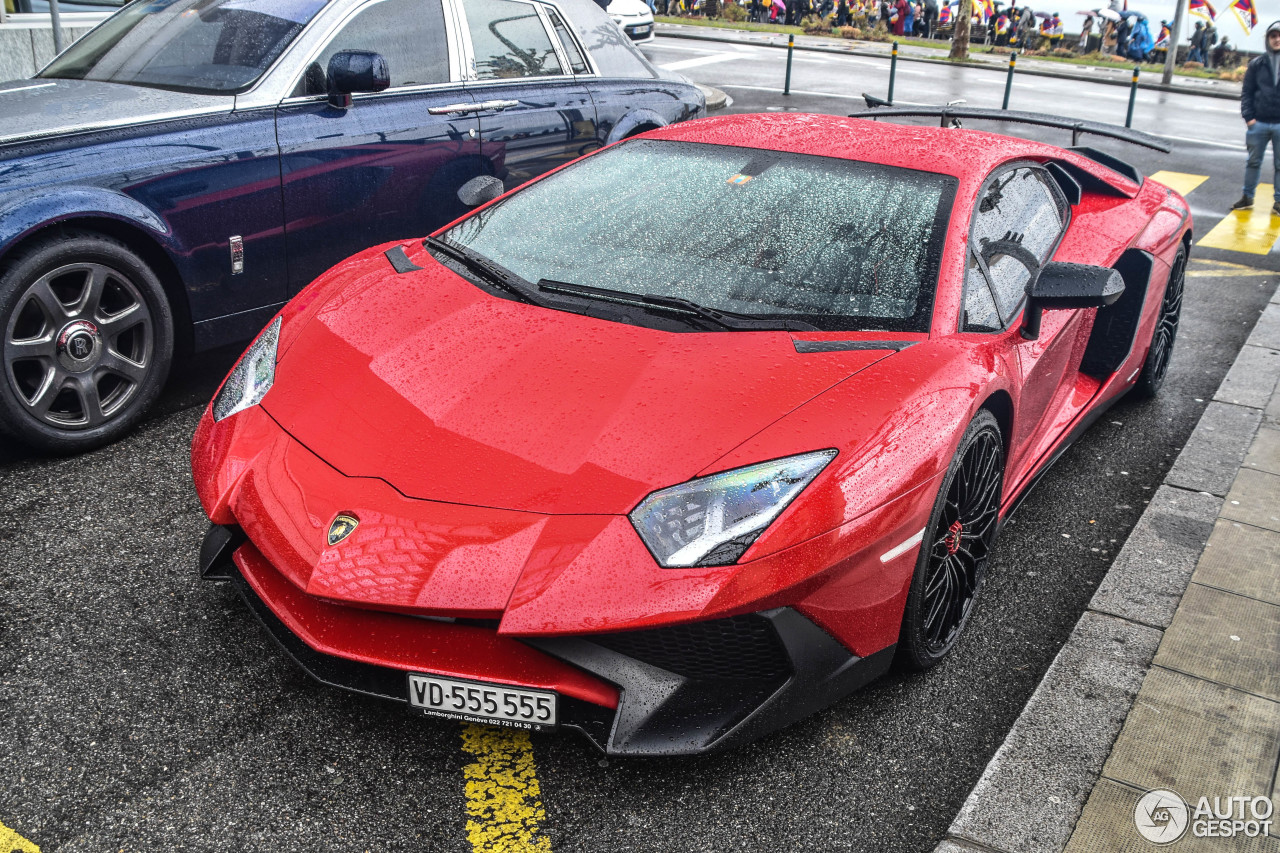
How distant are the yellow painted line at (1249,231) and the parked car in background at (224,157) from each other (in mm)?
5451

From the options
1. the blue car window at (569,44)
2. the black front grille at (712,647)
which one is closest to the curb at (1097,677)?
the black front grille at (712,647)

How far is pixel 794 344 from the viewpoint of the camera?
2869mm

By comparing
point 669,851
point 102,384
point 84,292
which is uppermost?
point 84,292

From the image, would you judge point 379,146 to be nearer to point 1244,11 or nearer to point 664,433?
point 664,433

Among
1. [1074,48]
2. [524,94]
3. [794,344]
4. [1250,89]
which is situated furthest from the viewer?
[1074,48]

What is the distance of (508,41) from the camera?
561 cm

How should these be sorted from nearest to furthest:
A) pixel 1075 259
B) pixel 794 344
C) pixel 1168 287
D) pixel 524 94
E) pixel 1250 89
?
pixel 794 344
pixel 1075 259
pixel 1168 287
pixel 524 94
pixel 1250 89

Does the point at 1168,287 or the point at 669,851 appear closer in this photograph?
the point at 669,851

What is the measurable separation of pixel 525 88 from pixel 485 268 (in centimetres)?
254

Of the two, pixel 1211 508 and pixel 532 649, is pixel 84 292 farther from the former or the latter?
pixel 1211 508

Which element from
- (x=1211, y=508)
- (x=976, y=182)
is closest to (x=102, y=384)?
(x=976, y=182)

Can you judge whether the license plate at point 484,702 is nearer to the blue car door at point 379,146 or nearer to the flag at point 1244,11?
the blue car door at point 379,146

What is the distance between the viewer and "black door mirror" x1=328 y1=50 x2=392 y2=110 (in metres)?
4.58

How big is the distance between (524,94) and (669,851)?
414 cm
